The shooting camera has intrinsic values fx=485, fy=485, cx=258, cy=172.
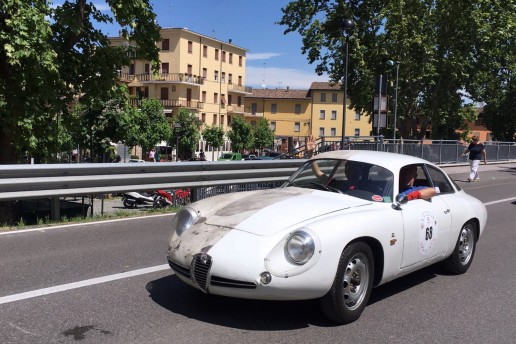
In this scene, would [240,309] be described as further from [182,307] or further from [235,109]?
[235,109]

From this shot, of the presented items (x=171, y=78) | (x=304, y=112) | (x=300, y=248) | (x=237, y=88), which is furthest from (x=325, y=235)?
(x=304, y=112)

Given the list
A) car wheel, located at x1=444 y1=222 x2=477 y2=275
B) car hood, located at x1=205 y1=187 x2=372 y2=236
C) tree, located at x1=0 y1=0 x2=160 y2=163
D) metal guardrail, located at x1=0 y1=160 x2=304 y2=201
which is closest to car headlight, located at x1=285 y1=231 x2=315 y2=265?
car hood, located at x1=205 y1=187 x2=372 y2=236

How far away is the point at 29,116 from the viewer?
9.52 meters

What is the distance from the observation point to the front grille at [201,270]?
380cm

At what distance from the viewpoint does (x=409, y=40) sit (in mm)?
31141

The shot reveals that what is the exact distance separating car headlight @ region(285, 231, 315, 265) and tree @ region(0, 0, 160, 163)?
23.6 ft

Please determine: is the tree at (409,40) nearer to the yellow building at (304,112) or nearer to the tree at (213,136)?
the tree at (213,136)

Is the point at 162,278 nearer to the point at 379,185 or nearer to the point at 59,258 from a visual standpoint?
the point at 59,258

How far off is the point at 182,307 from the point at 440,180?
331 cm

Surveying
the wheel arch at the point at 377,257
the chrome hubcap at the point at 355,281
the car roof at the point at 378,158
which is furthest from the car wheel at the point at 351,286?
the car roof at the point at 378,158

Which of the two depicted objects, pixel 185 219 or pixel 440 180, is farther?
pixel 440 180

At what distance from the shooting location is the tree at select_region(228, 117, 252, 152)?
7131 cm

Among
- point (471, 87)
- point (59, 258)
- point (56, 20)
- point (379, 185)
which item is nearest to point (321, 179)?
point (379, 185)

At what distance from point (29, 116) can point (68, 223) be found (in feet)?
9.41
